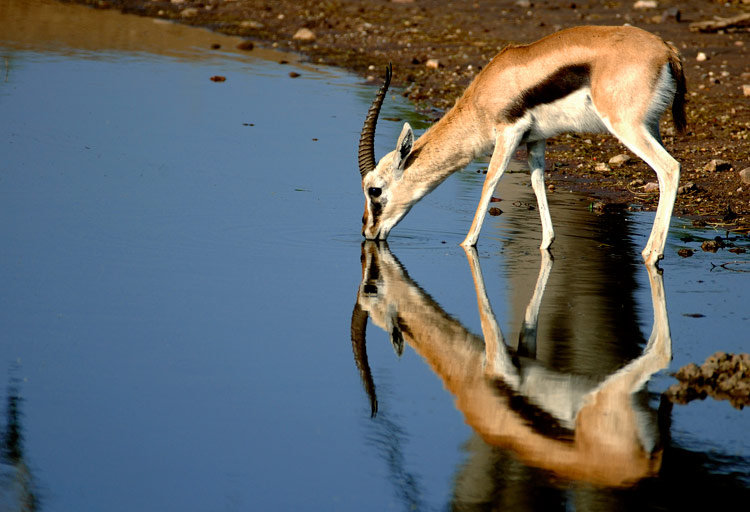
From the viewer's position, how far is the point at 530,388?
4.58 metres

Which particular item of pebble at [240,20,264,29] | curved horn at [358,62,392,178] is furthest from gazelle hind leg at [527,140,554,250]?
pebble at [240,20,264,29]

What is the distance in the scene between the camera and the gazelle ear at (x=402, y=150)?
24.0 feet

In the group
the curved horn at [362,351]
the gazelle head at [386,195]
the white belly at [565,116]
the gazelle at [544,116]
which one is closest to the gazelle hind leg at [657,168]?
the gazelle at [544,116]

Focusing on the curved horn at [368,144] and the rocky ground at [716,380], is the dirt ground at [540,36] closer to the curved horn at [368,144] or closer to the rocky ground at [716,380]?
the curved horn at [368,144]

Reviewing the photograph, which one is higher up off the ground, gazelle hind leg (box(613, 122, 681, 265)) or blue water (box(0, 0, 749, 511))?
gazelle hind leg (box(613, 122, 681, 265))

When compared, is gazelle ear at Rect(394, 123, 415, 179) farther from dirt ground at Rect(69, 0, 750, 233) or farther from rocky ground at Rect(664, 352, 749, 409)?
rocky ground at Rect(664, 352, 749, 409)

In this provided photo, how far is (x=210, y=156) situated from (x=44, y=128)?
6.29 ft

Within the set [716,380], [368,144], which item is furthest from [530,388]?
[368,144]

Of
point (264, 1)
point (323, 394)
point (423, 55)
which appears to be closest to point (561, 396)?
point (323, 394)

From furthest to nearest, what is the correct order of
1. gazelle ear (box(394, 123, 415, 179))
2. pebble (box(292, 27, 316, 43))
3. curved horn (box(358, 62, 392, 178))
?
pebble (box(292, 27, 316, 43)) < curved horn (box(358, 62, 392, 178)) < gazelle ear (box(394, 123, 415, 179))

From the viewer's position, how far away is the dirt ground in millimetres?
9055

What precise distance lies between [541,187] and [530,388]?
2948 mm

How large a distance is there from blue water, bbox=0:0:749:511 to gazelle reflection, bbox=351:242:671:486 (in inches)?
2.9

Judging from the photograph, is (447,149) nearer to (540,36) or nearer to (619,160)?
(619,160)
